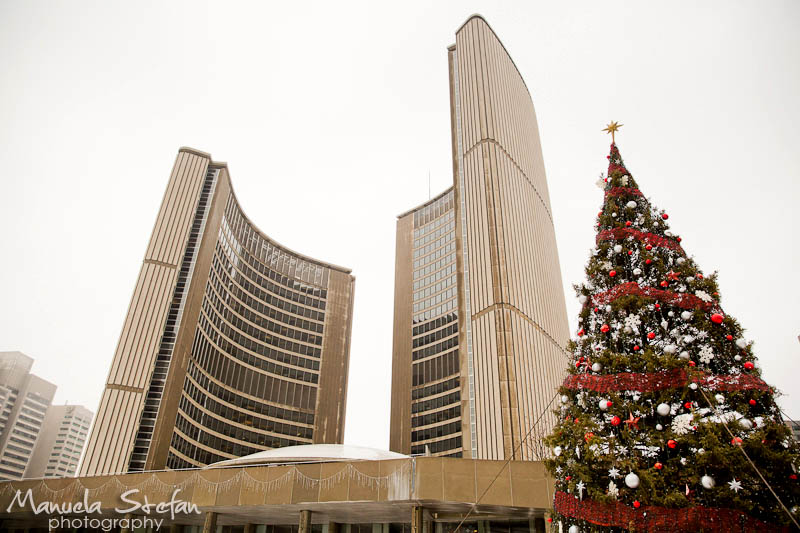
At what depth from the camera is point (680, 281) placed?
34.6 ft

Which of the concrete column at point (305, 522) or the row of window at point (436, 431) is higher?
the row of window at point (436, 431)

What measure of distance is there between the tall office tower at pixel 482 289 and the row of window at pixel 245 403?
14.6 m

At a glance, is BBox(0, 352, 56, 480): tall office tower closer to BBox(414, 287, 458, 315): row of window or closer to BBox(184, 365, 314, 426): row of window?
BBox(184, 365, 314, 426): row of window

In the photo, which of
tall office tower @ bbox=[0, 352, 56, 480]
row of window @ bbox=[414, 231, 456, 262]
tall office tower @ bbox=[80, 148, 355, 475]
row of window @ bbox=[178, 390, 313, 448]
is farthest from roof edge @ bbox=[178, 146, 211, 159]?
tall office tower @ bbox=[0, 352, 56, 480]

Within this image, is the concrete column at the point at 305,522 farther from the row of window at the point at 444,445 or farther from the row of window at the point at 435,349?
the row of window at the point at 435,349

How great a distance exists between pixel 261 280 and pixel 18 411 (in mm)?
146433

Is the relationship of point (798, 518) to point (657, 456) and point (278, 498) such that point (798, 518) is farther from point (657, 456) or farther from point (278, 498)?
point (278, 498)

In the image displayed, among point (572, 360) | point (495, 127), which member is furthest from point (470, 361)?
point (572, 360)

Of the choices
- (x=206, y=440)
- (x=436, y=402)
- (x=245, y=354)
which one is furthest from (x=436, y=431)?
(x=245, y=354)

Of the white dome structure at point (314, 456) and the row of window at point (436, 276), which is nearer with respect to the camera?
the white dome structure at point (314, 456)

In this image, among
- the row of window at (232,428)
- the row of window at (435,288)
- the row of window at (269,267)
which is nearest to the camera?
the row of window at (232,428)

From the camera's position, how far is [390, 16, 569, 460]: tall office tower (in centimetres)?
3891

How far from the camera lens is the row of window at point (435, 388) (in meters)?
63.3

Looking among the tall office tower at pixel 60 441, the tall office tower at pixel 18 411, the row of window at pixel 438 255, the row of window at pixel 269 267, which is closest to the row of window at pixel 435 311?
the row of window at pixel 438 255
